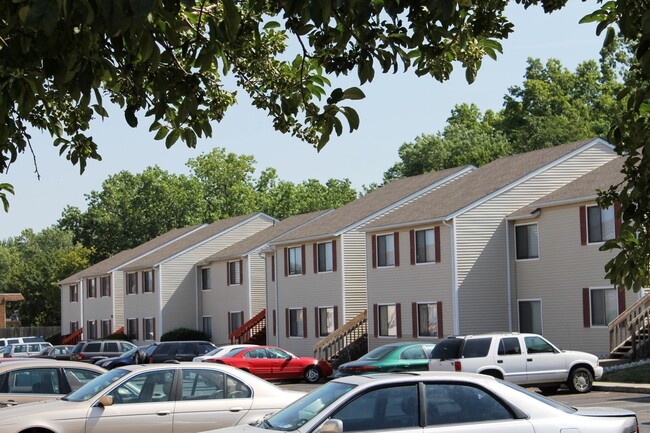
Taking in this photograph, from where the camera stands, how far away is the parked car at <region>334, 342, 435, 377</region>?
30.7 meters

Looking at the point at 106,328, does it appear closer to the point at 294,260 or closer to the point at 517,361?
the point at 294,260

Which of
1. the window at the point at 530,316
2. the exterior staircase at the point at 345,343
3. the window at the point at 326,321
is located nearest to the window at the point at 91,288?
the window at the point at 326,321

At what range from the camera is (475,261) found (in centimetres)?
4200

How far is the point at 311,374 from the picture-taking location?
3881 centimetres

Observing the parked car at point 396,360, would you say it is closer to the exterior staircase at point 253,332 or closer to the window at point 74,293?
the exterior staircase at point 253,332

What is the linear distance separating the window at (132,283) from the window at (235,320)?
1199 centimetres

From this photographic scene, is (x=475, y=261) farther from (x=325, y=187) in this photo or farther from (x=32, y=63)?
(x=325, y=187)

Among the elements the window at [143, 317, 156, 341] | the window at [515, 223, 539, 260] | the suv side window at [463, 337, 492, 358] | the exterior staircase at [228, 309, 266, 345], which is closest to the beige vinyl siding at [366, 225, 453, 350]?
the window at [515, 223, 539, 260]

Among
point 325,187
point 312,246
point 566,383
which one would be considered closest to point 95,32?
point 566,383

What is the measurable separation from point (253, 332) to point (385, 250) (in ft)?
51.5

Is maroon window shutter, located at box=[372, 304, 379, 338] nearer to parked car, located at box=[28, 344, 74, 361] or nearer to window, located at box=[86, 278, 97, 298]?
parked car, located at box=[28, 344, 74, 361]

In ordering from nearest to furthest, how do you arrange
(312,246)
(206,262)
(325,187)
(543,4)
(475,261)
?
(543,4) < (475,261) < (312,246) < (206,262) < (325,187)

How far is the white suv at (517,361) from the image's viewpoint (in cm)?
2780

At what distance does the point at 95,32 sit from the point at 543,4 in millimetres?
4713
